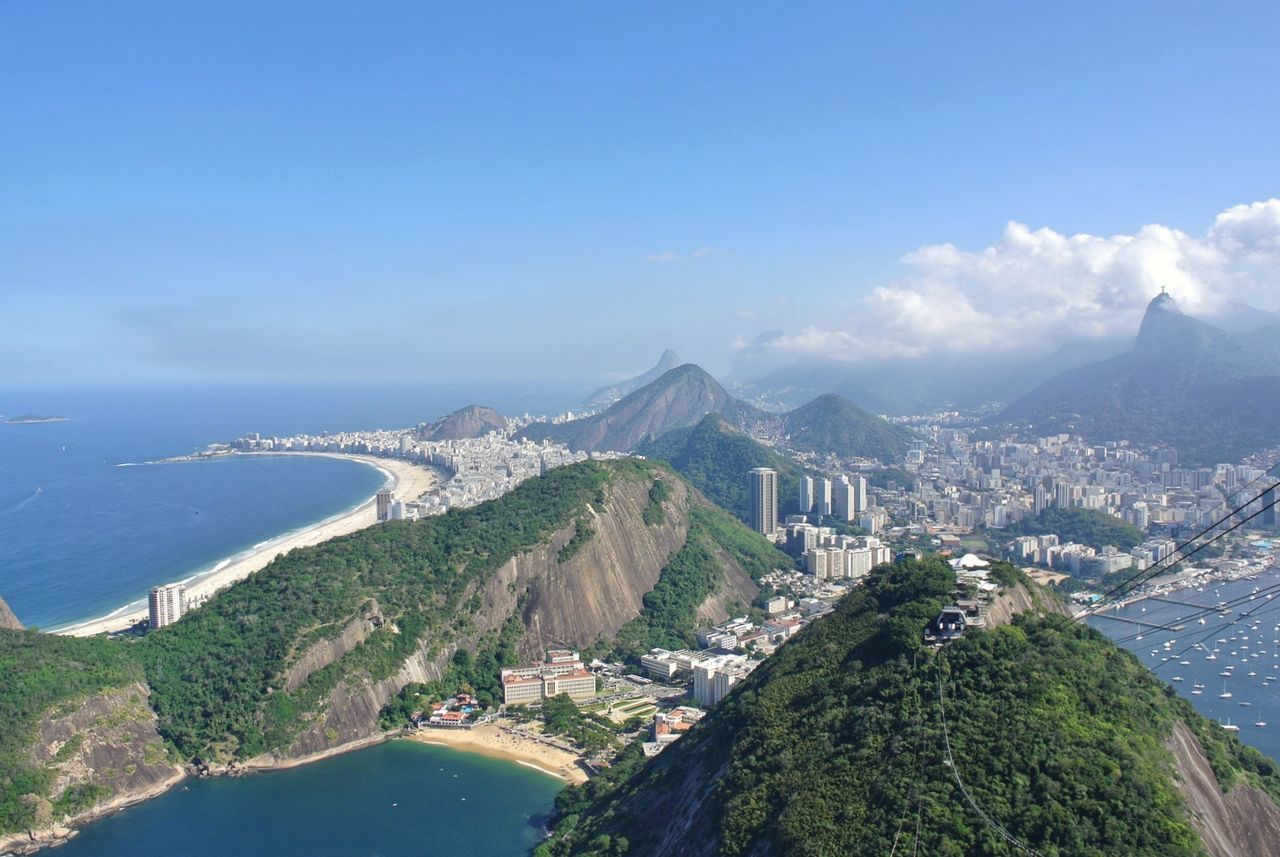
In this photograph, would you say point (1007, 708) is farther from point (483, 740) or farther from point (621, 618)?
point (621, 618)

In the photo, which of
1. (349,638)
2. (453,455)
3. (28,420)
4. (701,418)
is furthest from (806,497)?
(28,420)

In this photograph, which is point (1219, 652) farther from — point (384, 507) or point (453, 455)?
point (453, 455)

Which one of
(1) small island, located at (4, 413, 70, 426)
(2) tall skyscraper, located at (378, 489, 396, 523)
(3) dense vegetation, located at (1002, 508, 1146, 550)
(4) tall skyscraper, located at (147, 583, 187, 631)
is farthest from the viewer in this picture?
(1) small island, located at (4, 413, 70, 426)

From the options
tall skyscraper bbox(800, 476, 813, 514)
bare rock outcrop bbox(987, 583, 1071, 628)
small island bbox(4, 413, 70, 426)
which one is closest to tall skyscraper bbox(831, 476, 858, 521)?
tall skyscraper bbox(800, 476, 813, 514)

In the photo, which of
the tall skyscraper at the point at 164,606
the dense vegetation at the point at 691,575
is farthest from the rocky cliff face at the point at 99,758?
the dense vegetation at the point at 691,575

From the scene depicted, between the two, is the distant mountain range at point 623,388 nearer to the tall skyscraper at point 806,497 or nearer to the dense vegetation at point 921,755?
the tall skyscraper at point 806,497

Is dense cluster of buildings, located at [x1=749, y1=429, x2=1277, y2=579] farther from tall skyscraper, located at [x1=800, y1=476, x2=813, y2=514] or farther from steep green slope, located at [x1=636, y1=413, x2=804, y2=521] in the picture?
steep green slope, located at [x1=636, y1=413, x2=804, y2=521]
